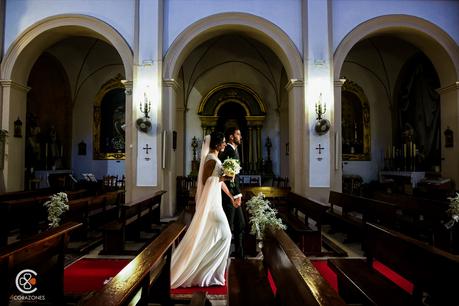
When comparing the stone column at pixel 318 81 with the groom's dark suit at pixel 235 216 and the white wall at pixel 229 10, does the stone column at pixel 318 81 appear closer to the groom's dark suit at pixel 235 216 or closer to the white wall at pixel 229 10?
the white wall at pixel 229 10

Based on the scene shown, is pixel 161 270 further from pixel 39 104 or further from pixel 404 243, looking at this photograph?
pixel 39 104

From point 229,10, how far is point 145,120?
3.37 m

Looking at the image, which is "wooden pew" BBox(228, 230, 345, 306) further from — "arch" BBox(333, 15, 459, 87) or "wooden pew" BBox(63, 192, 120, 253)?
"arch" BBox(333, 15, 459, 87)

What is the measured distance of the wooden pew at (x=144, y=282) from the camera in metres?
1.51

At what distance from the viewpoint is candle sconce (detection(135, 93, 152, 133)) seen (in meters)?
7.43

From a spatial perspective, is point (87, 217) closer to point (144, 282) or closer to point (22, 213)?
point (22, 213)

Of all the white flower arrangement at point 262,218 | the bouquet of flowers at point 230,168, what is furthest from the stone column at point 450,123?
the bouquet of flowers at point 230,168

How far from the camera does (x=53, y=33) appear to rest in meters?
8.17

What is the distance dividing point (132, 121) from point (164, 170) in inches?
54.6

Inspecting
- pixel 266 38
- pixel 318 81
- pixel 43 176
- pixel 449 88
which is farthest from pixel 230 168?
pixel 43 176

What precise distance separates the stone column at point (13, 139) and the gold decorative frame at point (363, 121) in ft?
33.0

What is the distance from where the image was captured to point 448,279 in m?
1.83

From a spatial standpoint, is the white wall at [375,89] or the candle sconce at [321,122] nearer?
the candle sconce at [321,122]

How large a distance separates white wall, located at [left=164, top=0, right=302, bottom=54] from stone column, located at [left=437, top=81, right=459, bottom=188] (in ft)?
13.2
